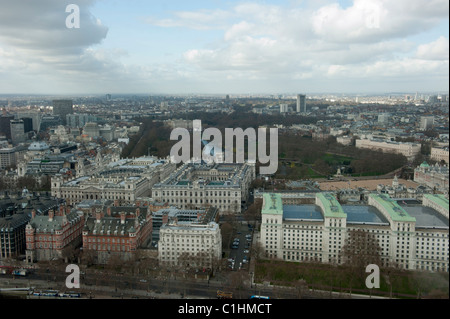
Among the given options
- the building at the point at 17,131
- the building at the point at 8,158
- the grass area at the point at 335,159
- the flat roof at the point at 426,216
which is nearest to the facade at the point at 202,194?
the flat roof at the point at 426,216

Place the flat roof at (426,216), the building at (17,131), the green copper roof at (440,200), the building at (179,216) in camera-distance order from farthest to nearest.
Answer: the building at (17,131) → the building at (179,216) → the flat roof at (426,216) → the green copper roof at (440,200)

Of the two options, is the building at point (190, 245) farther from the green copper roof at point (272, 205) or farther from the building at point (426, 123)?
the building at point (426, 123)

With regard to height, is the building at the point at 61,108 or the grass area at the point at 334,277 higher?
the building at the point at 61,108

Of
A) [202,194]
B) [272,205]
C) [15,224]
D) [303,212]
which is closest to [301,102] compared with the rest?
[202,194]

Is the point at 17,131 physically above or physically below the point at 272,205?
above

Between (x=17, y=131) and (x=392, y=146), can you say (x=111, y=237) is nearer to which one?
(x=392, y=146)

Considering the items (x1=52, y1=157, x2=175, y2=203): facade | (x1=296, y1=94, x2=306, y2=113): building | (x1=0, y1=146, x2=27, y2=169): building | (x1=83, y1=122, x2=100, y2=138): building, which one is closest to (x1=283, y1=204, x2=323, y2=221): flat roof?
(x1=52, y1=157, x2=175, y2=203): facade

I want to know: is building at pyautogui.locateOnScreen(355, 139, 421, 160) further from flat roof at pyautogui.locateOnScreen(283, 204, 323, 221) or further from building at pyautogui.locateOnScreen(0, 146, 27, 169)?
building at pyautogui.locateOnScreen(0, 146, 27, 169)
